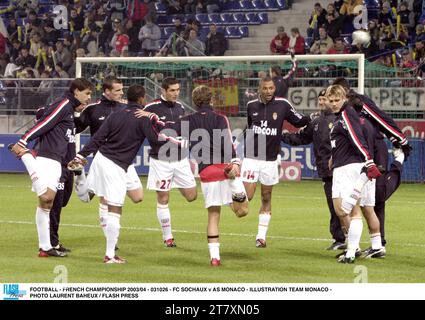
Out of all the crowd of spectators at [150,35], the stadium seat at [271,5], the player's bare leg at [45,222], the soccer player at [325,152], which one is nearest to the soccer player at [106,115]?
the player's bare leg at [45,222]

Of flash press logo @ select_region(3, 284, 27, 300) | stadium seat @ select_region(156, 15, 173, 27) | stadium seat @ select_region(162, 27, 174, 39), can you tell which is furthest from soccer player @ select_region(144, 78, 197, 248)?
stadium seat @ select_region(156, 15, 173, 27)

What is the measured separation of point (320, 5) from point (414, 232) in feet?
50.9

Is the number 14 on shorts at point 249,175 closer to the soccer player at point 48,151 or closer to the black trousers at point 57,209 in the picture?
the black trousers at point 57,209

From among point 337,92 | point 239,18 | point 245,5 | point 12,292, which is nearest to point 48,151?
point 337,92

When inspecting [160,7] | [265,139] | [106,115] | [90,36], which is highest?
[160,7]

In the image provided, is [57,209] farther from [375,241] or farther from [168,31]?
[168,31]

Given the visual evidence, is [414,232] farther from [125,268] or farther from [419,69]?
A: [419,69]

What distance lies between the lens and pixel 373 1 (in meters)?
30.3

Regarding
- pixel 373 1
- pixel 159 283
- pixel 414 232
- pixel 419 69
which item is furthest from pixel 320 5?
pixel 159 283

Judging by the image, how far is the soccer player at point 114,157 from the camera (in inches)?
497

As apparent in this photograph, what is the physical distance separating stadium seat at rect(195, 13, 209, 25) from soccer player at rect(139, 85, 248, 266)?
2115cm

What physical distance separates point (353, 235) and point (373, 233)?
1.93 ft

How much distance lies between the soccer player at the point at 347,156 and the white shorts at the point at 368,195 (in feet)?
A: 0.69

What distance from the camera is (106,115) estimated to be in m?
14.2
